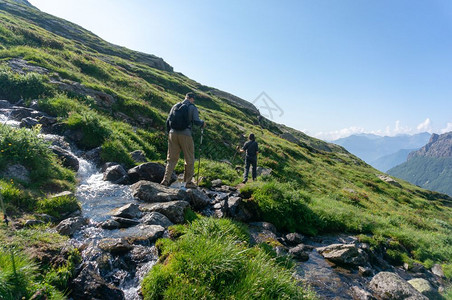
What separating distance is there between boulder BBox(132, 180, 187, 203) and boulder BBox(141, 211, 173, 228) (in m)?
1.54

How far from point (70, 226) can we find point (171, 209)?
10.7 ft

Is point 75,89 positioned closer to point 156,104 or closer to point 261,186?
point 156,104

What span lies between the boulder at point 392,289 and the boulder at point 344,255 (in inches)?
44.8

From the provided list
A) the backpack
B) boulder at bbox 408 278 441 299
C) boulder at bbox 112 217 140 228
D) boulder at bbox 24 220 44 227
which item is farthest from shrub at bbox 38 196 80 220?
boulder at bbox 408 278 441 299

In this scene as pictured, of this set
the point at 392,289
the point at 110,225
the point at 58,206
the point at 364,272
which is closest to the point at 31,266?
the point at 110,225

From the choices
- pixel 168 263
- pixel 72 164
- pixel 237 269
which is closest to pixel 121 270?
pixel 168 263

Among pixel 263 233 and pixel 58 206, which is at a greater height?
pixel 263 233

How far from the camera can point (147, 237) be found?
7.41m

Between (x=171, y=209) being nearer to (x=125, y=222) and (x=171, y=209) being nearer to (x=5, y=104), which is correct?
(x=125, y=222)

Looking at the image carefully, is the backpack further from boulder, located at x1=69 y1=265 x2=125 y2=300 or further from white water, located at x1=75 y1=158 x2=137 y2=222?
boulder, located at x1=69 y1=265 x2=125 y2=300

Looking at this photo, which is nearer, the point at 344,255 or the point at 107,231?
the point at 107,231

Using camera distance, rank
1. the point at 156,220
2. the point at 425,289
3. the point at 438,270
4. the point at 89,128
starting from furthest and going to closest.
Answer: the point at 89,128
the point at 438,270
the point at 425,289
the point at 156,220

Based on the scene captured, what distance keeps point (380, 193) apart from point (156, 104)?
3536 cm

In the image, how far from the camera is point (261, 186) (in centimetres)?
1412
